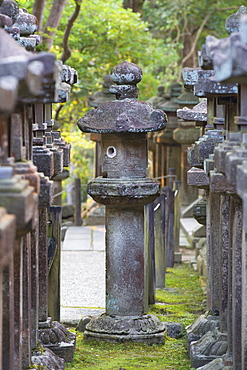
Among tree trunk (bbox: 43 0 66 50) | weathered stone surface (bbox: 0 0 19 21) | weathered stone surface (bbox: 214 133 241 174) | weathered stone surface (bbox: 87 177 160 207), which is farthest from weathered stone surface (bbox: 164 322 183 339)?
tree trunk (bbox: 43 0 66 50)

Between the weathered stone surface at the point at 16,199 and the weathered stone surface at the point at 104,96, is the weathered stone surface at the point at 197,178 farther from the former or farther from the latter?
the weathered stone surface at the point at 104,96

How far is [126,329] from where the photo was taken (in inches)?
343

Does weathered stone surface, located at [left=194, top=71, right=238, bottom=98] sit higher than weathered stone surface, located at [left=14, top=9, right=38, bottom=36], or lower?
lower

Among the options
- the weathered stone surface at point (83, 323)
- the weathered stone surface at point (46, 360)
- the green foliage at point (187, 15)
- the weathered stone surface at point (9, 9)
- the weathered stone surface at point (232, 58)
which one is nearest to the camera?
the weathered stone surface at point (232, 58)

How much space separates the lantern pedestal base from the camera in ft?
28.3

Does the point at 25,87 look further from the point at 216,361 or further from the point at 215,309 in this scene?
the point at 215,309

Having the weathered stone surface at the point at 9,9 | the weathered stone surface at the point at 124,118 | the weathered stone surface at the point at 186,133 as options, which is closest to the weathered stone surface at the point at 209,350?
the weathered stone surface at the point at 124,118

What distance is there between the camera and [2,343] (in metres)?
5.40

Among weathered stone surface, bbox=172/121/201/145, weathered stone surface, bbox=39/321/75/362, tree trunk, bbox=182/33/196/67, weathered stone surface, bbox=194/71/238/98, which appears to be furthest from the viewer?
tree trunk, bbox=182/33/196/67

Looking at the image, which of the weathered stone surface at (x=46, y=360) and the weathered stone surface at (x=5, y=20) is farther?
the weathered stone surface at (x=46, y=360)

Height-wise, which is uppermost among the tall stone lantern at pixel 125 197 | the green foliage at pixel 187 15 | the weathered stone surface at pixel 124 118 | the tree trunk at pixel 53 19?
the green foliage at pixel 187 15

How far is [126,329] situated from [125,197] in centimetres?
143

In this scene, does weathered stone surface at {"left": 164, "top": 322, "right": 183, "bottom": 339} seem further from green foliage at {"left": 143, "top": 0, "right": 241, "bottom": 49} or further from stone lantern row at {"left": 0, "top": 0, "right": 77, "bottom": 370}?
green foliage at {"left": 143, "top": 0, "right": 241, "bottom": 49}

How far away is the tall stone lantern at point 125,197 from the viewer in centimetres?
859
